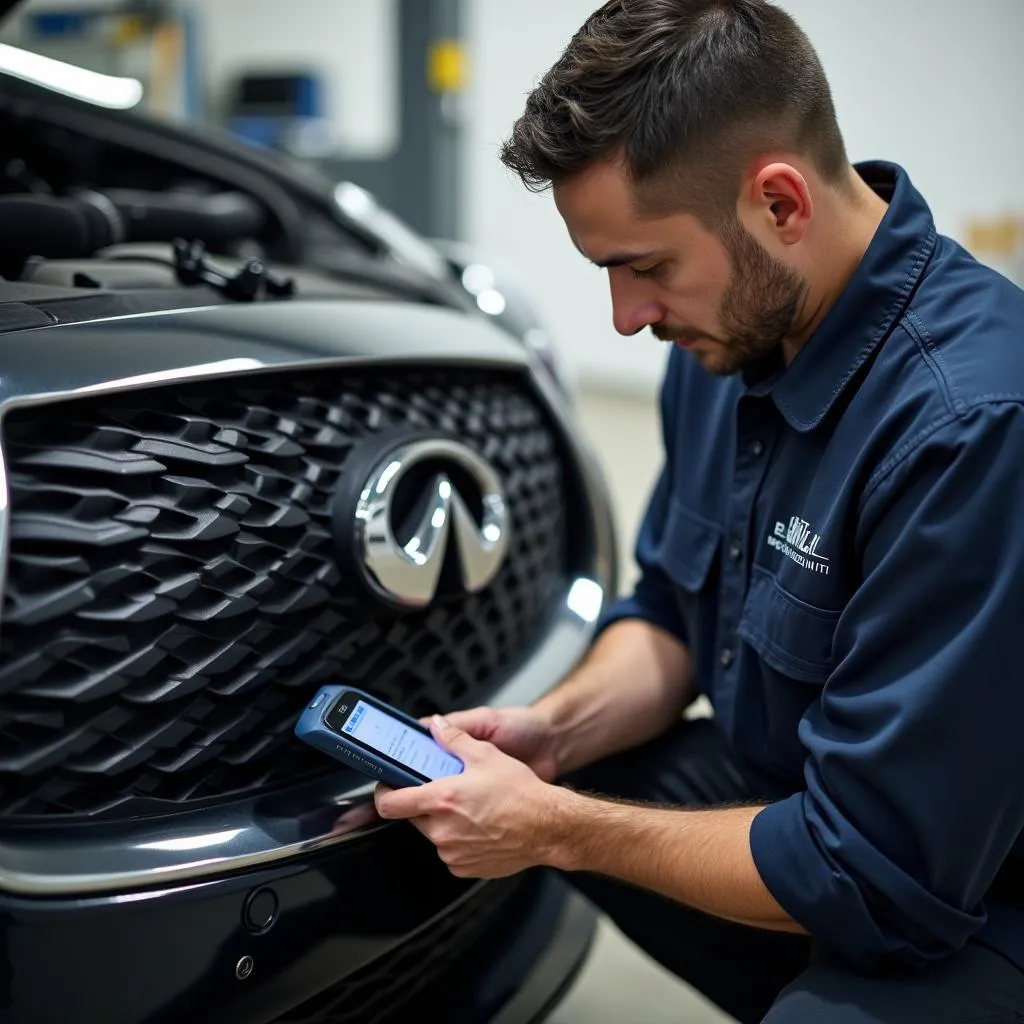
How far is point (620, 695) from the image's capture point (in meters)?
1.33

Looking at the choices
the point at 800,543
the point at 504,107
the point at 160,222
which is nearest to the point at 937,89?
the point at 504,107

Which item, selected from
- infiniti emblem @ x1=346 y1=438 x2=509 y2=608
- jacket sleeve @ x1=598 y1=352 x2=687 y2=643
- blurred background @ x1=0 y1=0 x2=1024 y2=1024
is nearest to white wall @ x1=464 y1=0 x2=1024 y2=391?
blurred background @ x1=0 y1=0 x2=1024 y2=1024

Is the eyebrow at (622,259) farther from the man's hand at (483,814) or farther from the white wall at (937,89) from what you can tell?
the white wall at (937,89)

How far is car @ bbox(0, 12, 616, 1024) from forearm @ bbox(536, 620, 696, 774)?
0.04 meters

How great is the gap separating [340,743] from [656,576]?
543 mm

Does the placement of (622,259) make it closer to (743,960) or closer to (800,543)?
(800,543)

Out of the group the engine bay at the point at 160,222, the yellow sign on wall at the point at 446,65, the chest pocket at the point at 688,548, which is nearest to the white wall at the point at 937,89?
the yellow sign on wall at the point at 446,65

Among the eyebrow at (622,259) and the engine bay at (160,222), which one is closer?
the eyebrow at (622,259)

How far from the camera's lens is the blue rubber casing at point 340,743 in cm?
97

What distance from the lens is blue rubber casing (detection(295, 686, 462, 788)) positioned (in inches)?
38.0

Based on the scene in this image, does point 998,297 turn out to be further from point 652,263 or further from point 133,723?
point 133,723

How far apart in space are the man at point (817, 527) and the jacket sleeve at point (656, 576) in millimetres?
214

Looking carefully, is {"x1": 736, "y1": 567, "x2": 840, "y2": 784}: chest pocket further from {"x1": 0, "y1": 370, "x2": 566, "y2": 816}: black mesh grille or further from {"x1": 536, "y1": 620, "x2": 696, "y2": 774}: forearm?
{"x1": 0, "y1": 370, "x2": 566, "y2": 816}: black mesh grille

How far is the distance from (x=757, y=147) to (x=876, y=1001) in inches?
27.7
